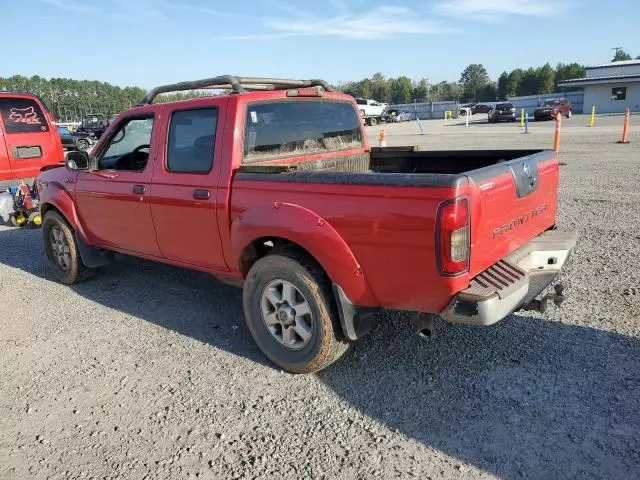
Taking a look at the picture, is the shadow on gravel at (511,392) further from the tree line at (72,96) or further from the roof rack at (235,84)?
the tree line at (72,96)

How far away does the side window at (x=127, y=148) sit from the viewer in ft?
16.0

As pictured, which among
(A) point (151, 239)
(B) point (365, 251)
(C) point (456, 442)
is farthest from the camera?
(A) point (151, 239)

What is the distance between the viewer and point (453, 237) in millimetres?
2789

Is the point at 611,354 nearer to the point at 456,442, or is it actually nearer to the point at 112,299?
the point at 456,442

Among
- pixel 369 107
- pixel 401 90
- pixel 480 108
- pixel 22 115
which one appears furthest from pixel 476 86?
pixel 22 115

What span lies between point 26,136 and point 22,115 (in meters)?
0.41

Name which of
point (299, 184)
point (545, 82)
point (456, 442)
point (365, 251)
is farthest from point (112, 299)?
point (545, 82)

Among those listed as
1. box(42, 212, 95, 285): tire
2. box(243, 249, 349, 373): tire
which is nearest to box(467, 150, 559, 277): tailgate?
box(243, 249, 349, 373): tire

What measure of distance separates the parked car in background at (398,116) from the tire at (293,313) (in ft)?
152

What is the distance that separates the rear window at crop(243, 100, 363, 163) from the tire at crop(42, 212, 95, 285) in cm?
285

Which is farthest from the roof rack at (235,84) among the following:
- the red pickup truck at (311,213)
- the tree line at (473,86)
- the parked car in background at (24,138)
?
the tree line at (473,86)

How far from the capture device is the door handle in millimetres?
3959

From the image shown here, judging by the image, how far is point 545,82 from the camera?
8619cm

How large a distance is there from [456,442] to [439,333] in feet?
4.41
